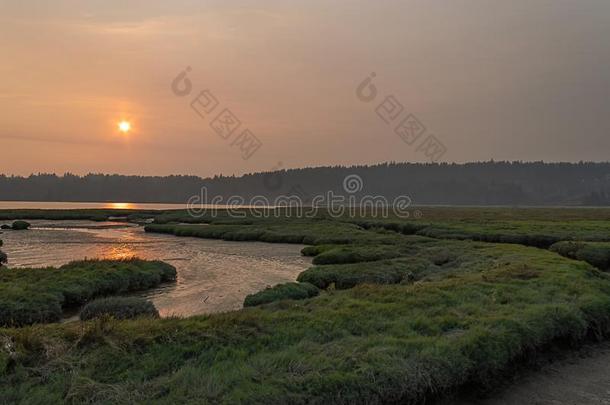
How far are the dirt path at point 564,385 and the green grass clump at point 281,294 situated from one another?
11.0 m

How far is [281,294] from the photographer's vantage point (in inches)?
864

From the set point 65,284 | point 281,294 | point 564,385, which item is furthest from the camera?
point 65,284

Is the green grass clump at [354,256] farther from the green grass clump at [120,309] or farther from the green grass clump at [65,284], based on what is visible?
the green grass clump at [120,309]

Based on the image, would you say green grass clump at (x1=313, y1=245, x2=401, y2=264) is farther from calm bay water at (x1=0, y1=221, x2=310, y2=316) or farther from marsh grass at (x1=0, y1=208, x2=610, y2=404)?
→ marsh grass at (x1=0, y1=208, x2=610, y2=404)

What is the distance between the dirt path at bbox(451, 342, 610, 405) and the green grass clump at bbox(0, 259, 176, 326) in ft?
52.2

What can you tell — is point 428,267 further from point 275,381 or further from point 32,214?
point 32,214

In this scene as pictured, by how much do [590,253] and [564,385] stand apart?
91.0 feet

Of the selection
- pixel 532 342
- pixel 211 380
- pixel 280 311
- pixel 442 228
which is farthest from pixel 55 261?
pixel 442 228

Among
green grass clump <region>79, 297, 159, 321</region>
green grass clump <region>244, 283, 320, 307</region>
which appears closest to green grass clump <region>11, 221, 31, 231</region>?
green grass clump <region>79, 297, 159, 321</region>

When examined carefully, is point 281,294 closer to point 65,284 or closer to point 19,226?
point 65,284

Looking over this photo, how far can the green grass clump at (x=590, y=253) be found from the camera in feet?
114

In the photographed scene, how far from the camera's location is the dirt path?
11.9 meters

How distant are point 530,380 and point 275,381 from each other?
25.8ft

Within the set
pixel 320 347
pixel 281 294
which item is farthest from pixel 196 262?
pixel 320 347
